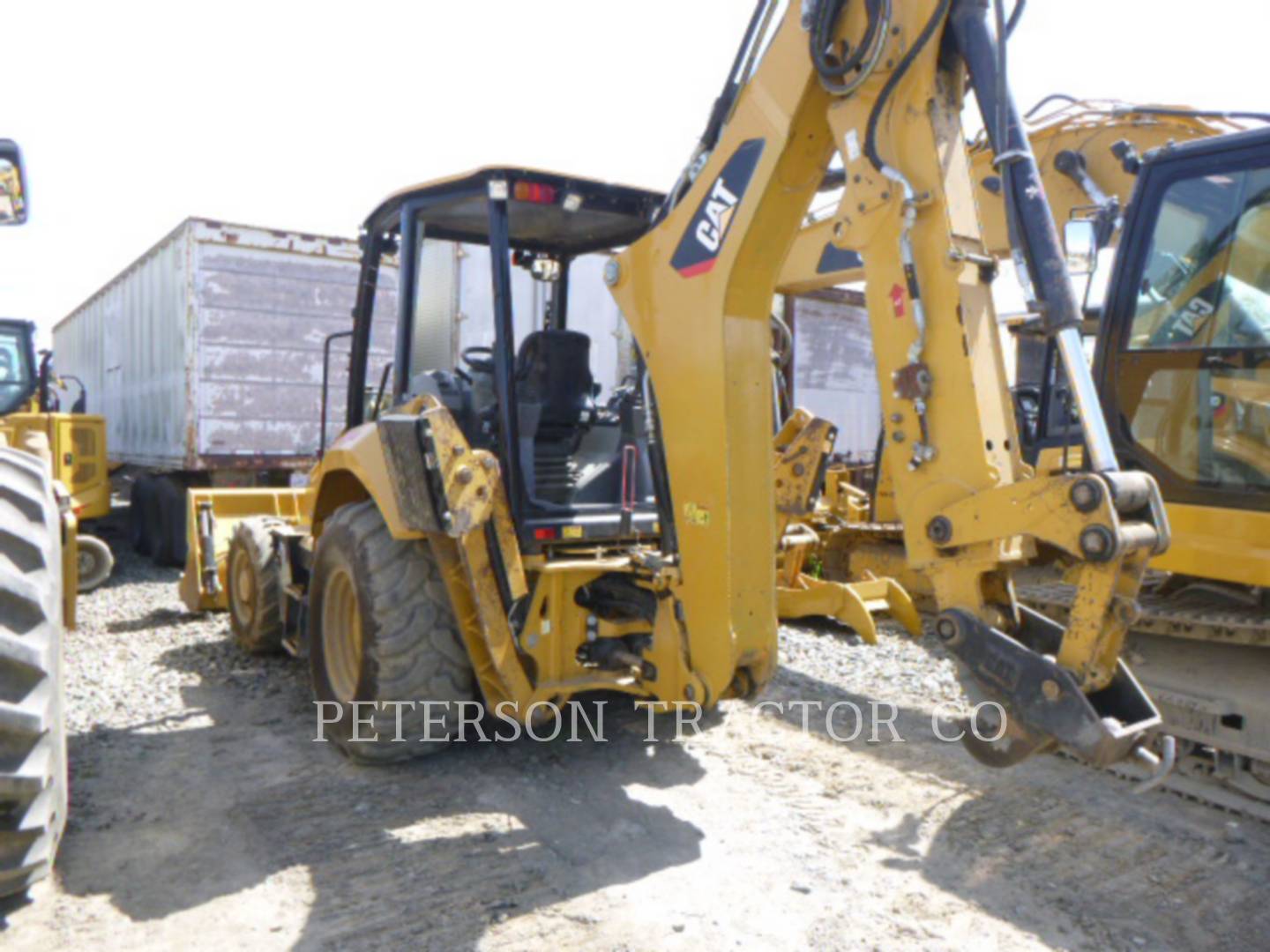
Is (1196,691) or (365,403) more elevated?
(365,403)

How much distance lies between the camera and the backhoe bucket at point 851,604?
4.12 m

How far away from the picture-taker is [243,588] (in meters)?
6.34

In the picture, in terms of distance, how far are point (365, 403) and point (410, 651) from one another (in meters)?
1.85

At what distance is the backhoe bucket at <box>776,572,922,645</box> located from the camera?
13.5 feet

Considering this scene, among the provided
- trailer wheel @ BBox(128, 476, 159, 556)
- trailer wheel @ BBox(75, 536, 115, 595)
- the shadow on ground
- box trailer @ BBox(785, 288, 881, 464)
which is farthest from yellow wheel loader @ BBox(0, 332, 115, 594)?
box trailer @ BBox(785, 288, 881, 464)

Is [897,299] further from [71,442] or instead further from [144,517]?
[144,517]

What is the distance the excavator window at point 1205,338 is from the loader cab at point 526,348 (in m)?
2.19

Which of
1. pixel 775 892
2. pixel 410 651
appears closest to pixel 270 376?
pixel 410 651

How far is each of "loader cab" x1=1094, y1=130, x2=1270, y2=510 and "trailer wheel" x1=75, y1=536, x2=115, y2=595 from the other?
792cm

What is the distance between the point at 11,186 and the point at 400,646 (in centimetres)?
212

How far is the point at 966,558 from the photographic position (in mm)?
2783

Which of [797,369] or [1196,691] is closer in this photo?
[1196,691]

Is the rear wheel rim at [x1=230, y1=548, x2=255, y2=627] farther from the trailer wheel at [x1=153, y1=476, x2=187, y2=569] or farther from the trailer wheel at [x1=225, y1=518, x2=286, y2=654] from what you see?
the trailer wheel at [x1=153, y1=476, x2=187, y2=569]

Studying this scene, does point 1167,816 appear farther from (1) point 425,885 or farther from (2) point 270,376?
(2) point 270,376
